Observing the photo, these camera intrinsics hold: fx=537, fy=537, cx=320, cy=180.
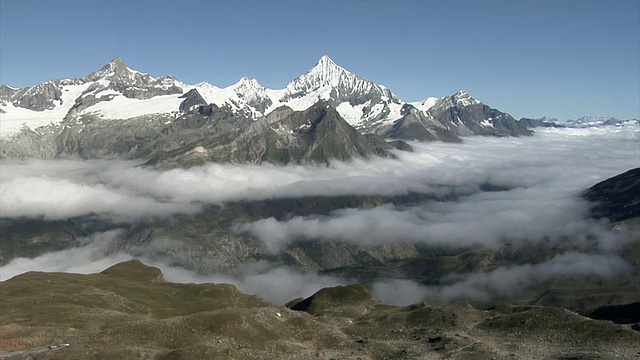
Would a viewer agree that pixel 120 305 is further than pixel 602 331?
Yes

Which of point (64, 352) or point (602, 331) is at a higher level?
point (64, 352)

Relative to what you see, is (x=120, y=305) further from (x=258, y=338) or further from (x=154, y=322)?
(x=258, y=338)

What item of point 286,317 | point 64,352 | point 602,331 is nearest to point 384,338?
point 286,317

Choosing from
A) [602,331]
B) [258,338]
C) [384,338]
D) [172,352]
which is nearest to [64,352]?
[172,352]

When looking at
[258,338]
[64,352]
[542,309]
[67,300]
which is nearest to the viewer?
[64,352]

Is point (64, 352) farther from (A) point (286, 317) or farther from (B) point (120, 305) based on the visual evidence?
(B) point (120, 305)

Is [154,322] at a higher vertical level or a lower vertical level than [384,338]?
higher

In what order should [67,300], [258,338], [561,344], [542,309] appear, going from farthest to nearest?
[67,300]
[542,309]
[258,338]
[561,344]

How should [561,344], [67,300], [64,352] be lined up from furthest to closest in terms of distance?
[67,300]
[561,344]
[64,352]

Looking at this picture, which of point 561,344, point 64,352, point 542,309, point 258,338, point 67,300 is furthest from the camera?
point 67,300
